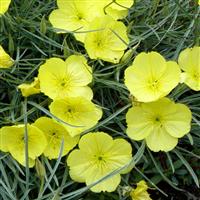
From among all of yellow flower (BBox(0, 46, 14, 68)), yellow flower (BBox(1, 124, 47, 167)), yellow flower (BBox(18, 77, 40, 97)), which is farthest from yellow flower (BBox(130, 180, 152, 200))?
yellow flower (BBox(0, 46, 14, 68))

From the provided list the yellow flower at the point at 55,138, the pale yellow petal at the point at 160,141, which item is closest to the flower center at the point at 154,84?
the pale yellow petal at the point at 160,141

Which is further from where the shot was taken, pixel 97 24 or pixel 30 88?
pixel 97 24

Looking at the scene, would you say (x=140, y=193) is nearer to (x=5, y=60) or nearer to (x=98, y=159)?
(x=98, y=159)

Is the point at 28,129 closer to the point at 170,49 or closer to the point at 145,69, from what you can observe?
the point at 145,69

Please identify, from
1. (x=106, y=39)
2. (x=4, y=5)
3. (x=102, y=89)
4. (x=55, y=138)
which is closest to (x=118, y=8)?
(x=106, y=39)

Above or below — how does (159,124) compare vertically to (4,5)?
below

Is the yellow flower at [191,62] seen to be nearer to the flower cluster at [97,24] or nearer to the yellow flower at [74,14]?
the flower cluster at [97,24]

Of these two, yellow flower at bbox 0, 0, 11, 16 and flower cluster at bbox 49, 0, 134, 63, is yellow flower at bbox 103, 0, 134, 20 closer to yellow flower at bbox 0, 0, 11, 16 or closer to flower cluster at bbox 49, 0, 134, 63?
flower cluster at bbox 49, 0, 134, 63
